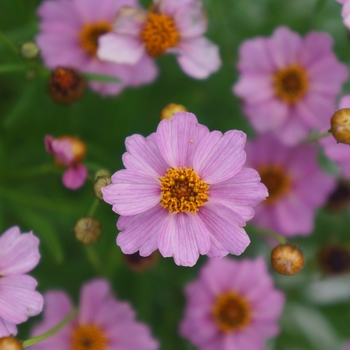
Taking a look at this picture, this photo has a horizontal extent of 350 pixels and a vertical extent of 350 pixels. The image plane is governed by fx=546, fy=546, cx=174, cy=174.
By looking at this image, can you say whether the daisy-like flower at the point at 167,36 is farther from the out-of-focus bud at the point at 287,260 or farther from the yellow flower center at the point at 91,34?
the out-of-focus bud at the point at 287,260

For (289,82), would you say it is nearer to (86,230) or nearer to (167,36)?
(167,36)

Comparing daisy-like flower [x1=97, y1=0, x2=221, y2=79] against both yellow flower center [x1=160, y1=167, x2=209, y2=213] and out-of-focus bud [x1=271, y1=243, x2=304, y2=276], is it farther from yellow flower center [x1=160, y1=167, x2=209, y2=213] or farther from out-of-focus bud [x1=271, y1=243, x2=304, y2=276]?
A: out-of-focus bud [x1=271, y1=243, x2=304, y2=276]

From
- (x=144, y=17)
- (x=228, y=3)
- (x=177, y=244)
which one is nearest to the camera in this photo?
(x=177, y=244)

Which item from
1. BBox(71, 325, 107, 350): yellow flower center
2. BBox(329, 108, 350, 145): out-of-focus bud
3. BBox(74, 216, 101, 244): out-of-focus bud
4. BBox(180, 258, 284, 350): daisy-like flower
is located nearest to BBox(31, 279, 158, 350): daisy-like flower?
BBox(71, 325, 107, 350): yellow flower center

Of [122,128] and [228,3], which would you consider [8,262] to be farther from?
[228,3]

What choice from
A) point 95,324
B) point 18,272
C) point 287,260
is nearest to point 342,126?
point 287,260

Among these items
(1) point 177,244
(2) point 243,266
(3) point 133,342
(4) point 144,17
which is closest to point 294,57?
(4) point 144,17

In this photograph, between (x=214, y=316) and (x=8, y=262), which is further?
(x=214, y=316)
